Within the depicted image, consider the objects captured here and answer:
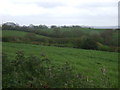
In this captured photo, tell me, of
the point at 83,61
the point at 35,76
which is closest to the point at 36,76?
the point at 35,76

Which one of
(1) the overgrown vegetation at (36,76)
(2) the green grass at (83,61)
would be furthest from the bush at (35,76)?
(2) the green grass at (83,61)

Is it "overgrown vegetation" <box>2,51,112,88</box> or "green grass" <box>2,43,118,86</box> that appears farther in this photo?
"green grass" <box>2,43,118,86</box>

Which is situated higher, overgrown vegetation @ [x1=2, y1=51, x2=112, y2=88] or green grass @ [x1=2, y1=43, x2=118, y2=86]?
overgrown vegetation @ [x1=2, y1=51, x2=112, y2=88]

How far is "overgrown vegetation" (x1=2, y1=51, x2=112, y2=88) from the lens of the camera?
5.20m

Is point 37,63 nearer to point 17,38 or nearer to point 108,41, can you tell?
point 17,38

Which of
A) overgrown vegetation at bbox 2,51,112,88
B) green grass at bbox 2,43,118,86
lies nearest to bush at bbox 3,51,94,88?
overgrown vegetation at bbox 2,51,112,88

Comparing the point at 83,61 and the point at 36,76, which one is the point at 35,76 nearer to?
the point at 36,76

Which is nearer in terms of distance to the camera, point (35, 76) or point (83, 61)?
point (35, 76)

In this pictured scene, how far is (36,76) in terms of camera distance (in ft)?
18.9

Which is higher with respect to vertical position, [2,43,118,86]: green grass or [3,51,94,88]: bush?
[3,51,94,88]: bush

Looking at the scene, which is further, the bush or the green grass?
the green grass

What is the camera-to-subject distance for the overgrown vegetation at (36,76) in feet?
17.1

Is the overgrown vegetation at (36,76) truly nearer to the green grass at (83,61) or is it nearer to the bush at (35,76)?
the bush at (35,76)

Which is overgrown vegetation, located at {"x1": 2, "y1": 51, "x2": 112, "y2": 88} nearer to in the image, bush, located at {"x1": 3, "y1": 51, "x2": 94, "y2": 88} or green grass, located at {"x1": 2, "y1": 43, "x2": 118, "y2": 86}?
bush, located at {"x1": 3, "y1": 51, "x2": 94, "y2": 88}
